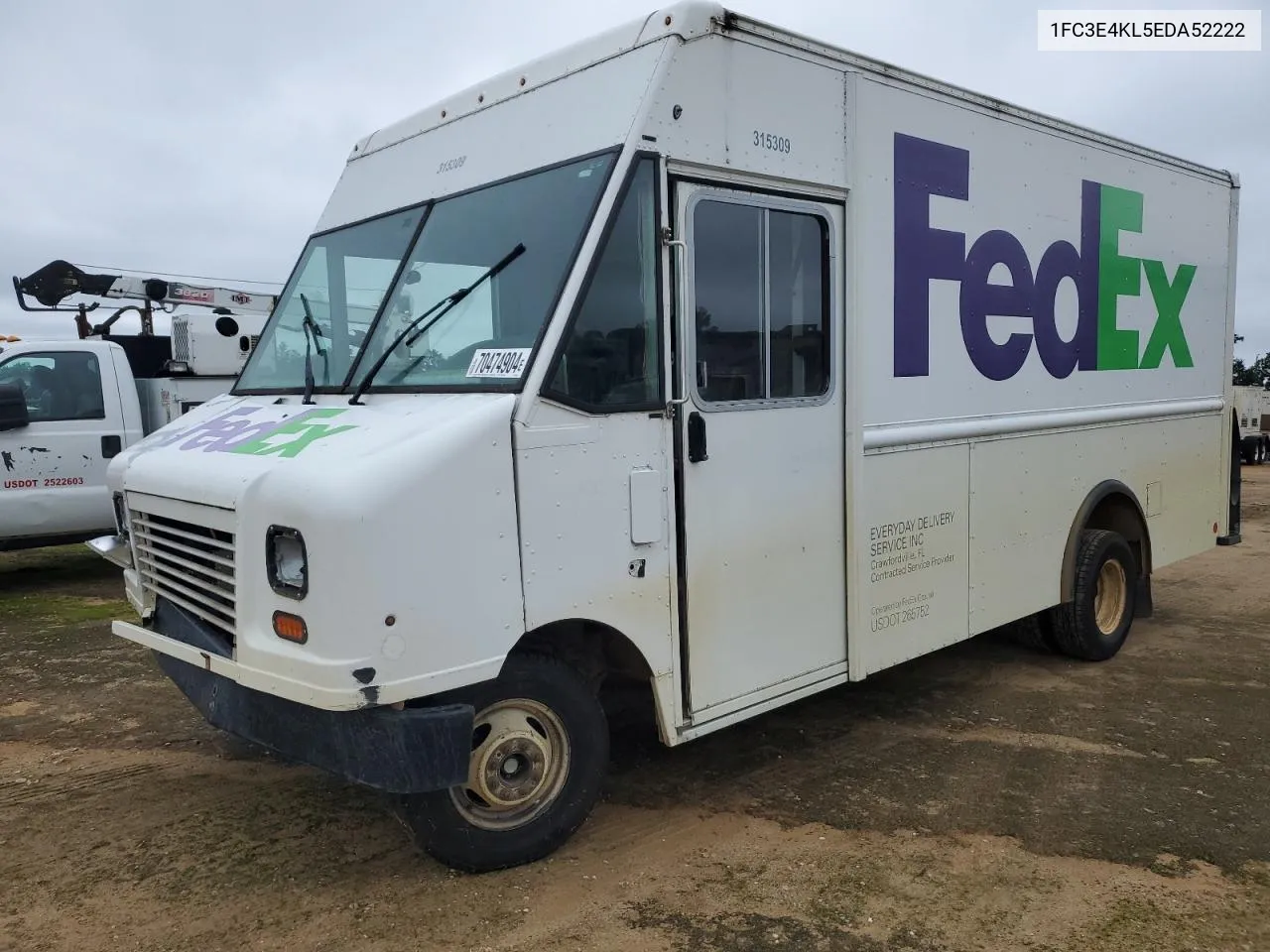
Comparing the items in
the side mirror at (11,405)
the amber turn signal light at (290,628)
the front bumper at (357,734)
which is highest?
the side mirror at (11,405)

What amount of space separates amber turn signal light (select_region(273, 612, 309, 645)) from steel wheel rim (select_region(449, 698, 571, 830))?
2.15ft

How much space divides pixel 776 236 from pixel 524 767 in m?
2.34

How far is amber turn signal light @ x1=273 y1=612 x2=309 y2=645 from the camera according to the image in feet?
10.2

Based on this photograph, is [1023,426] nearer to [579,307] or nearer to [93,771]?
[579,307]

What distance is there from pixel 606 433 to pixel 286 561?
115 centimetres

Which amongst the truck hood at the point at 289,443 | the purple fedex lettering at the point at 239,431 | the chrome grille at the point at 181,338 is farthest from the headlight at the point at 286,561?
the chrome grille at the point at 181,338

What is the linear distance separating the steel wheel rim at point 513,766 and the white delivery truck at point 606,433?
0.01 m

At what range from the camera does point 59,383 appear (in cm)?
889

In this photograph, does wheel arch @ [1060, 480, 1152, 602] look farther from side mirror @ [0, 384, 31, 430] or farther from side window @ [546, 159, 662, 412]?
side mirror @ [0, 384, 31, 430]

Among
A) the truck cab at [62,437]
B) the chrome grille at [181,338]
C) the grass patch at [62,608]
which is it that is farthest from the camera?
the chrome grille at [181,338]

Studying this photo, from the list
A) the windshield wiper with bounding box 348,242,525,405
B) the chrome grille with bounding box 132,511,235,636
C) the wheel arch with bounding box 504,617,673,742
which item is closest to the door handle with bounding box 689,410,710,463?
the wheel arch with bounding box 504,617,673,742

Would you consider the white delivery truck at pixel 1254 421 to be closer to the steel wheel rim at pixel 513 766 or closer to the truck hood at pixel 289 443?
the steel wheel rim at pixel 513 766

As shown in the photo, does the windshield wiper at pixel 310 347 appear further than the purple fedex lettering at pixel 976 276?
No

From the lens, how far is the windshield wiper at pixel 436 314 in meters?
3.70
